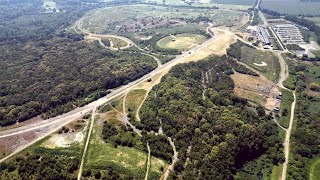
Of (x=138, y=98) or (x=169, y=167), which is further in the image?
(x=138, y=98)

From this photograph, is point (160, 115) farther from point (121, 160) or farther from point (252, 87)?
point (252, 87)

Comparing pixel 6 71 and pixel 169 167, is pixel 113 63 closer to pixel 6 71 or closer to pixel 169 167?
pixel 6 71

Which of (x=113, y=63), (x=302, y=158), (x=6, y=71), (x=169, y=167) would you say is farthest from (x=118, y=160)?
(x=6, y=71)

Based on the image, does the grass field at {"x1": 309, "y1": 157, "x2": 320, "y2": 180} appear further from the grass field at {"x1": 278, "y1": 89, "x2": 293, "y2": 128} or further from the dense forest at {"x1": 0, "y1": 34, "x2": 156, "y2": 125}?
the dense forest at {"x1": 0, "y1": 34, "x2": 156, "y2": 125}

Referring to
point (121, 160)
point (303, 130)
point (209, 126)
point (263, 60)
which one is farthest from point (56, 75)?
point (303, 130)

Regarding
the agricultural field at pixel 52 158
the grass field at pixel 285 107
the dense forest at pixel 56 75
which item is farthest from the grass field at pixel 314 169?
the dense forest at pixel 56 75

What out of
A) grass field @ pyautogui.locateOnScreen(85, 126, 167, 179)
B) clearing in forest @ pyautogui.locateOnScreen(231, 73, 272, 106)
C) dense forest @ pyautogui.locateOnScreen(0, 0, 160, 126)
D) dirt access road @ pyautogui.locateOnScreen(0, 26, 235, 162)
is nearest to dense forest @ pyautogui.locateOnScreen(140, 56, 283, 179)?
clearing in forest @ pyautogui.locateOnScreen(231, 73, 272, 106)

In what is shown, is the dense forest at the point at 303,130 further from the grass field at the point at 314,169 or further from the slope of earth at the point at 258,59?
the slope of earth at the point at 258,59
